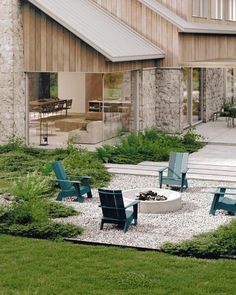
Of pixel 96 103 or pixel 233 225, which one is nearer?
pixel 233 225

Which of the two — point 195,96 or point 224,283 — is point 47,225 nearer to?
point 224,283

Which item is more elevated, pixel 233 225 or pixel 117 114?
pixel 117 114

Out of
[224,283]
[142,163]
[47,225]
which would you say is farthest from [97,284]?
[142,163]

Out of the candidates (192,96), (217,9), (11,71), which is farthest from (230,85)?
(11,71)

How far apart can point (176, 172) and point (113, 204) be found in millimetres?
4288

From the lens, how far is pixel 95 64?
23312mm

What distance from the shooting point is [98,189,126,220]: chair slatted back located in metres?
14.2

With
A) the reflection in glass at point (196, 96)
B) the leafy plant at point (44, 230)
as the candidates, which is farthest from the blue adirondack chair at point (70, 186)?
the reflection in glass at point (196, 96)

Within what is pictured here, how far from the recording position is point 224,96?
36.6 m

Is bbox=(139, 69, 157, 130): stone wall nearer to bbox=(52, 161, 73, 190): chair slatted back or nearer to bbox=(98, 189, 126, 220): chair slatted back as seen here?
bbox=(52, 161, 73, 190): chair slatted back

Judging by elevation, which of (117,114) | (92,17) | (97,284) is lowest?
(97,284)

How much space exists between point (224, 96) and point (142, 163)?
1535 cm

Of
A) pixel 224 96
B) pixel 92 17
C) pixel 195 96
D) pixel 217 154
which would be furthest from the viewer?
pixel 224 96

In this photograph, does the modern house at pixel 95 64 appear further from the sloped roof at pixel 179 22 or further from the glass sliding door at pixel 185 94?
the glass sliding door at pixel 185 94
